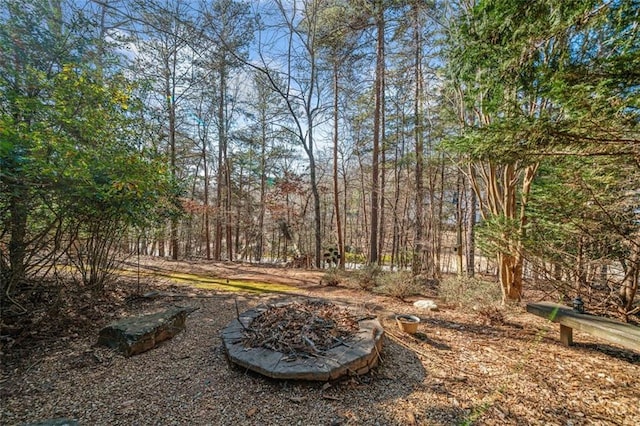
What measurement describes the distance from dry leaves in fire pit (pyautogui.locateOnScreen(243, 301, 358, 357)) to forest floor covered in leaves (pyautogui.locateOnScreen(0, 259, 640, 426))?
286 millimetres

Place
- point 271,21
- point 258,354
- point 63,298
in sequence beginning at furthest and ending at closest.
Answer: point 271,21 < point 63,298 < point 258,354

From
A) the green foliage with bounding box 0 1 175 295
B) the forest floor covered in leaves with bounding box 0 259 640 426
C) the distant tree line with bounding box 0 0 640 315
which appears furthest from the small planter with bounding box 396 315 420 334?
the green foliage with bounding box 0 1 175 295

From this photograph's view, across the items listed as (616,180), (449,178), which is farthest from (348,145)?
(616,180)

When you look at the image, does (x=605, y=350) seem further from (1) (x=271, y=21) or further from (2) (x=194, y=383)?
(1) (x=271, y=21)

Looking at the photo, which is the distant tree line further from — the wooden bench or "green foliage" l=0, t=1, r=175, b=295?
the wooden bench

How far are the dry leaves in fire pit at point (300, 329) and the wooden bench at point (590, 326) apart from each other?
2111 mm

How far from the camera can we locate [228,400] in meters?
1.87

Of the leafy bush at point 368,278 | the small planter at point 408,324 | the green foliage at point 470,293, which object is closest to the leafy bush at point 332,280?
the leafy bush at point 368,278

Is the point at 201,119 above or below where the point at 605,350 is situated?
above

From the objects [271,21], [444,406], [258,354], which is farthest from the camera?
[271,21]

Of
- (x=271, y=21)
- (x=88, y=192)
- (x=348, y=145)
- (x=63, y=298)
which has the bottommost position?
(x=63, y=298)

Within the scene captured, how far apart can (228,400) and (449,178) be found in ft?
32.5

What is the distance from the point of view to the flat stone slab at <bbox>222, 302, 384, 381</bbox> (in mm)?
1977

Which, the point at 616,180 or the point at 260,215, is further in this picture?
the point at 260,215
